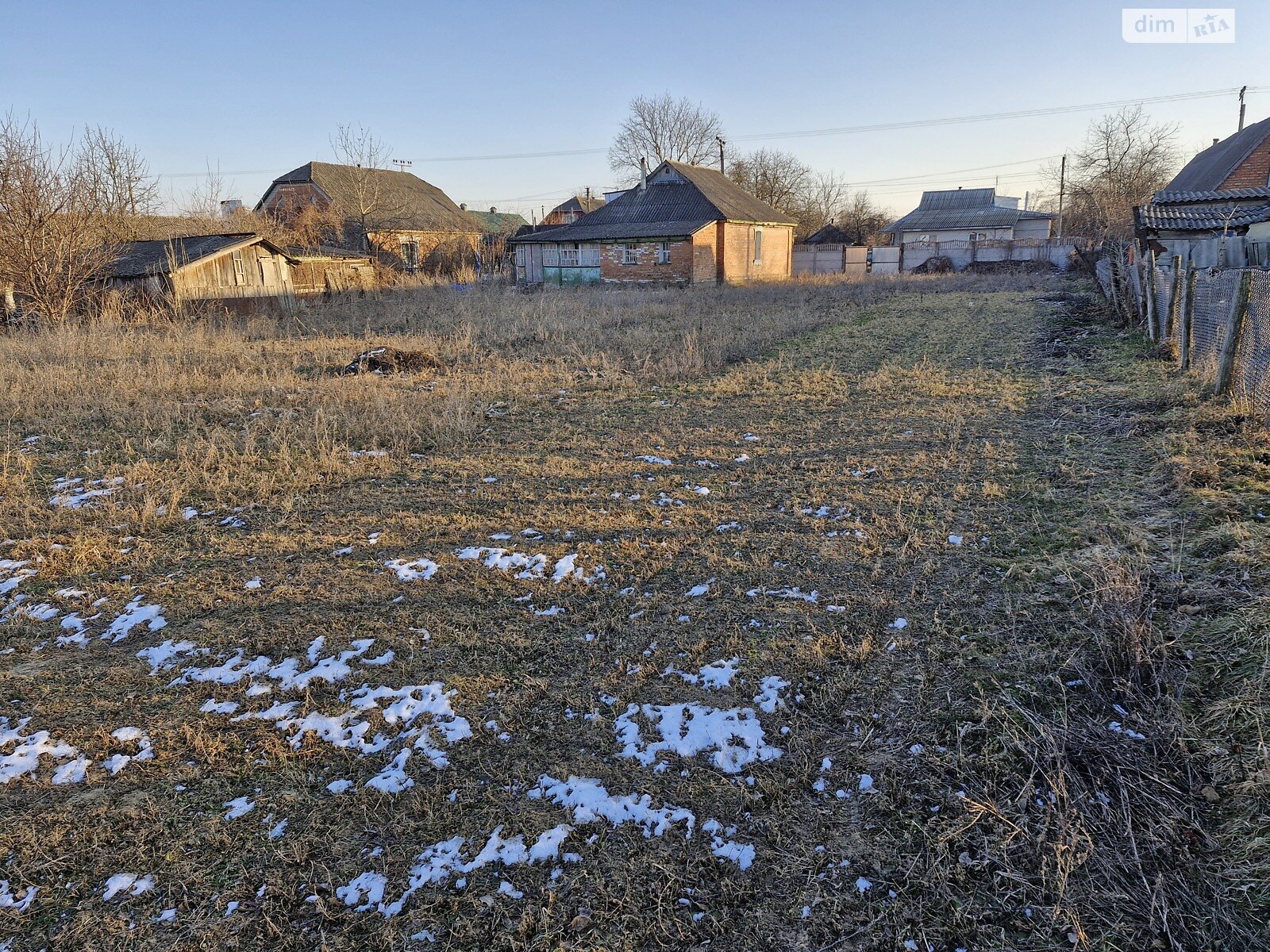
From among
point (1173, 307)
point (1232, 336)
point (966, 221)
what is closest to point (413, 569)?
point (1232, 336)

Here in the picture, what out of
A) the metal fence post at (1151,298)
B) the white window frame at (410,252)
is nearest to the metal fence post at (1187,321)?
the metal fence post at (1151,298)

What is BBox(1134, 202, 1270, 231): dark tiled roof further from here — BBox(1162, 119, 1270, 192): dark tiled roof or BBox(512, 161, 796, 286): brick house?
BBox(512, 161, 796, 286): brick house

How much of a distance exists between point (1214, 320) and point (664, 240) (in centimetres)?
2455

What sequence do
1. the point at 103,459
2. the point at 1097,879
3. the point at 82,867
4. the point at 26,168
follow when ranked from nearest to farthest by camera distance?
1. the point at 1097,879
2. the point at 82,867
3. the point at 103,459
4. the point at 26,168

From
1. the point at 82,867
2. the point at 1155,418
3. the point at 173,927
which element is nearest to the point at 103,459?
the point at 82,867

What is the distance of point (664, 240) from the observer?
30797 mm

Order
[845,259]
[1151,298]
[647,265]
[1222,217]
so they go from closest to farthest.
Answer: [1151,298], [1222,217], [647,265], [845,259]

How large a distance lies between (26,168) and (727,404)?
16345 millimetres

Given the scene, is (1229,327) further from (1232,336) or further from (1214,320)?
(1214,320)

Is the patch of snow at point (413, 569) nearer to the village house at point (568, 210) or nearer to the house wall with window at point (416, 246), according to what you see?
the house wall with window at point (416, 246)

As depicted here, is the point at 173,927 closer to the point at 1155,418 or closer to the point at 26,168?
the point at 1155,418

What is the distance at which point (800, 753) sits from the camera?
116 inches

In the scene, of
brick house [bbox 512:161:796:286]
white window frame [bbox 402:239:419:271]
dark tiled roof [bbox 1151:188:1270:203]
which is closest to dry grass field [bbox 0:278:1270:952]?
dark tiled roof [bbox 1151:188:1270:203]

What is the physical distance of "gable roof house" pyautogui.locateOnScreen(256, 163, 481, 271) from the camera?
37.3 meters
